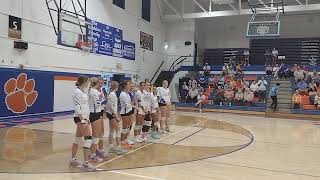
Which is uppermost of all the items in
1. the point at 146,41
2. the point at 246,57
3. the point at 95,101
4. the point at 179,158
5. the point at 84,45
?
the point at 146,41

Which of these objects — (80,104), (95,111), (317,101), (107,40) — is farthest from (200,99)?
(80,104)

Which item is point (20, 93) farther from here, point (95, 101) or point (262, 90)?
point (262, 90)

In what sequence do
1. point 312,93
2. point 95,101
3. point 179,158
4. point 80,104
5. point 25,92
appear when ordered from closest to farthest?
point 80,104
point 95,101
point 179,158
point 25,92
point 312,93

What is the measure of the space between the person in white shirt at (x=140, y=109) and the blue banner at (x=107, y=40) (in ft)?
31.4

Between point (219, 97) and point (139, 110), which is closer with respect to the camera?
point (139, 110)

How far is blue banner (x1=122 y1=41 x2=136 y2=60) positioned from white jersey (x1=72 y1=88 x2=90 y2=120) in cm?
1486

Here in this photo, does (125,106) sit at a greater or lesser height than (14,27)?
lesser

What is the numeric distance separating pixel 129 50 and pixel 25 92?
8.61 meters

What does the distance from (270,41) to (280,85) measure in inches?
241

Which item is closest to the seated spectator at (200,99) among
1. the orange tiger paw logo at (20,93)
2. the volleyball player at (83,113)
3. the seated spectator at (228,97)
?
the seated spectator at (228,97)

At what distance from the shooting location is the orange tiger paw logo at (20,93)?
1262 centimetres

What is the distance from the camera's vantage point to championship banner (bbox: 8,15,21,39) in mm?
12656

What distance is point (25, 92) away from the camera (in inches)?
527

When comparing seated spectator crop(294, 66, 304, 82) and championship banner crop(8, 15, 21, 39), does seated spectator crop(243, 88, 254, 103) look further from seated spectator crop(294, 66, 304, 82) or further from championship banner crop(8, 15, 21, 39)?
championship banner crop(8, 15, 21, 39)
